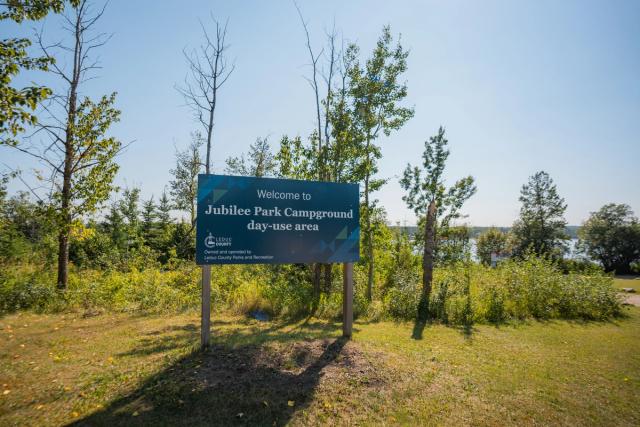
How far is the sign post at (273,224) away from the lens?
511cm

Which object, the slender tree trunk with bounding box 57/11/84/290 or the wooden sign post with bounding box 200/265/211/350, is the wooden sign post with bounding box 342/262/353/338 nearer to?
the wooden sign post with bounding box 200/265/211/350

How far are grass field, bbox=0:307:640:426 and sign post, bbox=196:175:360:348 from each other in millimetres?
1010

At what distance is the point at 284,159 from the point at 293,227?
5.32 metres

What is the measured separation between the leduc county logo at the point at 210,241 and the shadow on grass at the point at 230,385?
1731 mm

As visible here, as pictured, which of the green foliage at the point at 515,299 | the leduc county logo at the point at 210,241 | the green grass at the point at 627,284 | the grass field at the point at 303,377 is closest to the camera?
the grass field at the point at 303,377

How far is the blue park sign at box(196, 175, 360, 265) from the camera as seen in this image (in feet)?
16.7

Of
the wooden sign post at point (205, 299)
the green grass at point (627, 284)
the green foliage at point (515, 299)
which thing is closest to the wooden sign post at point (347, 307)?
the wooden sign post at point (205, 299)

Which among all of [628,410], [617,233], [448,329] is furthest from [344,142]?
[617,233]

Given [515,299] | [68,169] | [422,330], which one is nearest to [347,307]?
[422,330]

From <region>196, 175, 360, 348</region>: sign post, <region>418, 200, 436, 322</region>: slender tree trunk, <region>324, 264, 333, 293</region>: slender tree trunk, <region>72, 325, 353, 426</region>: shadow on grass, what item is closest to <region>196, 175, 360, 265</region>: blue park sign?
<region>196, 175, 360, 348</region>: sign post

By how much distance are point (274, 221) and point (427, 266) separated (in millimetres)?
5978

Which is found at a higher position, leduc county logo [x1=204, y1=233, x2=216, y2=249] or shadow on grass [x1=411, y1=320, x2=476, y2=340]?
leduc county logo [x1=204, y1=233, x2=216, y2=249]

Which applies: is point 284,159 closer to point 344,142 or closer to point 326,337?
point 344,142

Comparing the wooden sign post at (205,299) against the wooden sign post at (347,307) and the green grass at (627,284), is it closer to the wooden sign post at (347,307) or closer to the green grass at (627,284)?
the wooden sign post at (347,307)
